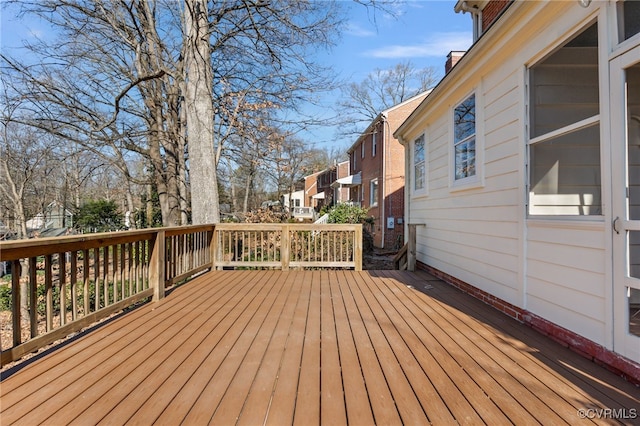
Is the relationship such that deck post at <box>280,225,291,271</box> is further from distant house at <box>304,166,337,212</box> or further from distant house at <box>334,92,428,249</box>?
distant house at <box>304,166,337,212</box>

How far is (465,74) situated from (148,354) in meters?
4.39

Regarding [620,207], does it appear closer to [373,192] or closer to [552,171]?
[552,171]

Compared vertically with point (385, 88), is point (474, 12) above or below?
below

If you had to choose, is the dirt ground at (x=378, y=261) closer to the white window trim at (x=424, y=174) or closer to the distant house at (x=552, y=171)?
the white window trim at (x=424, y=174)

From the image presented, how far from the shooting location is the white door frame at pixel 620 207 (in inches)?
74.3

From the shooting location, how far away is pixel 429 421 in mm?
1511

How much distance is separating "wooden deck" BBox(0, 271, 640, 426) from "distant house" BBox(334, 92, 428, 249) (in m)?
8.18

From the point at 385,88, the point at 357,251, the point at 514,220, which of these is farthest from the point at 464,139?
the point at 385,88

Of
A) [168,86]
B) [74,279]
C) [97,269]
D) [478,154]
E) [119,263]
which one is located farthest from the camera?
[168,86]

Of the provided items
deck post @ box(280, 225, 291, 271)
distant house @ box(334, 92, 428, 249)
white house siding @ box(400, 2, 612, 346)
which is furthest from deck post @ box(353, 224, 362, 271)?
distant house @ box(334, 92, 428, 249)

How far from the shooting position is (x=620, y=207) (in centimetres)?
193

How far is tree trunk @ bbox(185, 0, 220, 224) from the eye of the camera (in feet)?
21.6

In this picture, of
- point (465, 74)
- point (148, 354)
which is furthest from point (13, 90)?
point (465, 74)

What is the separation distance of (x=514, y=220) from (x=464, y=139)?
1.56 m
